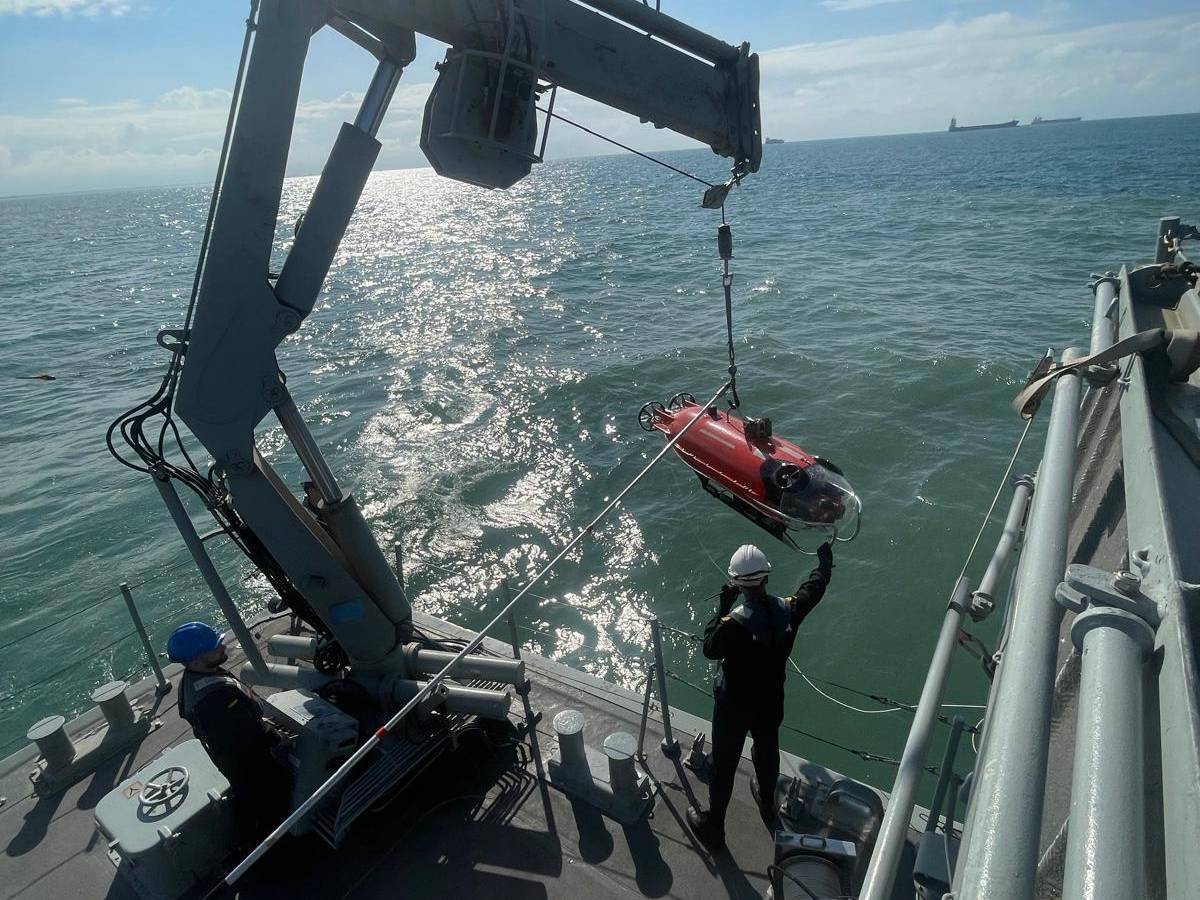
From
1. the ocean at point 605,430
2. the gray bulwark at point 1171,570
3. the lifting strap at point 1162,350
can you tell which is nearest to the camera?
the gray bulwark at point 1171,570

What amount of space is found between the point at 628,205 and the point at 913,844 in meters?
63.7

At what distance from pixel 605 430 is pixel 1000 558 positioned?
11994 mm

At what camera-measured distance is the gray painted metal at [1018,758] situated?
1.00m

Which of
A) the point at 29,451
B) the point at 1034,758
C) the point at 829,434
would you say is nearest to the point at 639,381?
the point at 829,434

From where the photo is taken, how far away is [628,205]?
207 feet

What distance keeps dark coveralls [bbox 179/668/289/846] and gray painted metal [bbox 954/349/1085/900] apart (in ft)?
12.9

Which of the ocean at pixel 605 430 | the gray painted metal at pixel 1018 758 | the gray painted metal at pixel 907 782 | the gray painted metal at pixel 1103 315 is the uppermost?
the gray painted metal at pixel 1103 315

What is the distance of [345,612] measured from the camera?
472cm

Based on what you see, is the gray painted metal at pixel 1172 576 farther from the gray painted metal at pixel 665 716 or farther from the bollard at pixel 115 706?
the bollard at pixel 115 706

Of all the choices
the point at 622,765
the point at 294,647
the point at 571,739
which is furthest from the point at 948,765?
the point at 294,647

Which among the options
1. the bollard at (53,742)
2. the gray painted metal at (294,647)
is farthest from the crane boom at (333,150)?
the bollard at (53,742)

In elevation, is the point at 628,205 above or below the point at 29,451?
above

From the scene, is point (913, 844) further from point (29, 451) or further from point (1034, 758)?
point (29, 451)

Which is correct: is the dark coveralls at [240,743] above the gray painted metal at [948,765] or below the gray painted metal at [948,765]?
below
